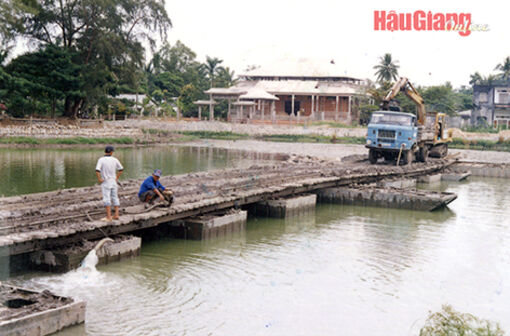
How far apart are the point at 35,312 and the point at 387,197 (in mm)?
15827

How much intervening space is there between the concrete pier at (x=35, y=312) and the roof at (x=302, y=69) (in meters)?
64.2

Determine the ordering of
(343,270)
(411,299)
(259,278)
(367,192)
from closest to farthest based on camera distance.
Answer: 1. (411,299)
2. (259,278)
3. (343,270)
4. (367,192)

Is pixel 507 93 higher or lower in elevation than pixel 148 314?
higher

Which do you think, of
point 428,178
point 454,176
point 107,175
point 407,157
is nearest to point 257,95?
point 454,176

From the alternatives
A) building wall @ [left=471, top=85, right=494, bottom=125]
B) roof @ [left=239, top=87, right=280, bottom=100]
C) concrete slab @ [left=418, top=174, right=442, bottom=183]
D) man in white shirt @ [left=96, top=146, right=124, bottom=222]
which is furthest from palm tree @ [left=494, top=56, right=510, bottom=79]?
man in white shirt @ [left=96, top=146, right=124, bottom=222]

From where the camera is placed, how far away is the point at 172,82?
74.1 metres

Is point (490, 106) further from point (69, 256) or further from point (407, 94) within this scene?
point (69, 256)

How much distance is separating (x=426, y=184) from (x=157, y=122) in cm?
3463

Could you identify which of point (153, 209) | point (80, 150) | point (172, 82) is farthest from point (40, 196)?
point (172, 82)

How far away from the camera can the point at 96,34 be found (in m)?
48.3

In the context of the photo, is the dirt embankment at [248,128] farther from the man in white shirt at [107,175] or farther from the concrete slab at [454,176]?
the man in white shirt at [107,175]

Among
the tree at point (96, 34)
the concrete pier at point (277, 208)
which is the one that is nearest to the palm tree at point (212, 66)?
the tree at point (96, 34)

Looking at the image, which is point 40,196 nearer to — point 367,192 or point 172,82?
point 367,192

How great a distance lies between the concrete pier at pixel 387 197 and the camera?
851 inches
